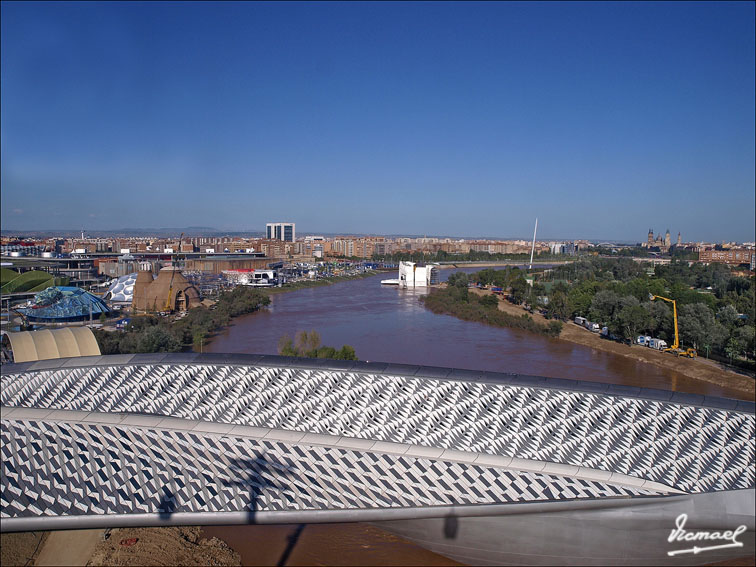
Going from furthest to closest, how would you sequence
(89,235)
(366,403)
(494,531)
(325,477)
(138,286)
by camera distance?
(89,235) < (138,286) < (366,403) < (325,477) < (494,531)

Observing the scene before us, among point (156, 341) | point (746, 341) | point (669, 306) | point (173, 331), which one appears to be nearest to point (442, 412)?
point (156, 341)

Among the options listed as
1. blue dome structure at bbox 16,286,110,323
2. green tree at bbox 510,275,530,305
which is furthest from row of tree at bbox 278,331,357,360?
green tree at bbox 510,275,530,305

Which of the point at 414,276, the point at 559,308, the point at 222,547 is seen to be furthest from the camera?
the point at 414,276

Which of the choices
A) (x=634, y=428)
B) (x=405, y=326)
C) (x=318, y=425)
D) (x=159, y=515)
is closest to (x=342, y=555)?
(x=318, y=425)

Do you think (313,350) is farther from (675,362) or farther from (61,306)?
(675,362)

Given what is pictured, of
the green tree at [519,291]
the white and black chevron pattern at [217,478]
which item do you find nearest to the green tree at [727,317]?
the green tree at [519,291]

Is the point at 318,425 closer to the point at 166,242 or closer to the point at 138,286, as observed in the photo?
the point at 138,286
